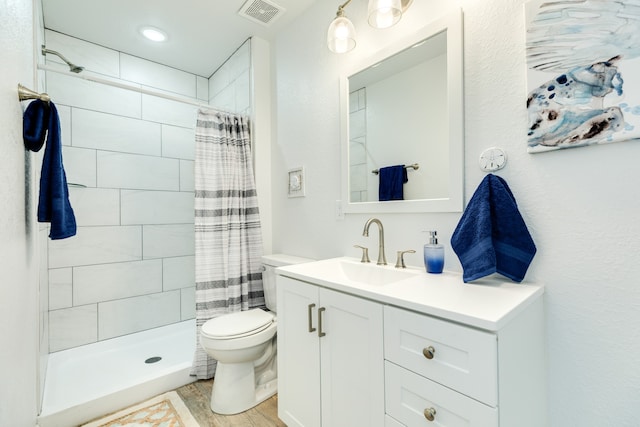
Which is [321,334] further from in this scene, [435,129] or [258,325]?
[435,129]

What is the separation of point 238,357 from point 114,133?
6.87 ft

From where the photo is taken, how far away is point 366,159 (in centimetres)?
162

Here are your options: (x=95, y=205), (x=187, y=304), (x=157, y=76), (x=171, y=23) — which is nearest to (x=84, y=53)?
(x=157, y=76)

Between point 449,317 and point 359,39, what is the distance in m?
1.53

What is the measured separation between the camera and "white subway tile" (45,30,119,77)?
2.21m

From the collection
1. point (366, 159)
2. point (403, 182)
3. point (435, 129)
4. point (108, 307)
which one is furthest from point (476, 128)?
point (108, 307)

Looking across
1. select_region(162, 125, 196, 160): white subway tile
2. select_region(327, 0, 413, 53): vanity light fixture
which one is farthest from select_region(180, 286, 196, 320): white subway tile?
select_region(327, 0, 413, 53): vanity light fixture

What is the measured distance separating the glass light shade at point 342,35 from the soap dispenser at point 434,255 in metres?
1.06

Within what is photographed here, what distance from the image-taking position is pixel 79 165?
224 cm

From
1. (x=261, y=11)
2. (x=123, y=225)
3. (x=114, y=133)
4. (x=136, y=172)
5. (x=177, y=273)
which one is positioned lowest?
(x=177, y=273)

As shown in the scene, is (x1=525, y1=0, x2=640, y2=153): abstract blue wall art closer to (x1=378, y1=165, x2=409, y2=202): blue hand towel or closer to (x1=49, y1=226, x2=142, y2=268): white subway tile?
(x1=378, y1=165, x2=409, y2=202): blue hand towel

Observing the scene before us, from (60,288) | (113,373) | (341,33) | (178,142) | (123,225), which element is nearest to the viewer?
(341,33)

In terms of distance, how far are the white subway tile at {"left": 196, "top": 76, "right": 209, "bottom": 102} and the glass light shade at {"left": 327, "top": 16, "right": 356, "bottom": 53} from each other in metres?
1.92

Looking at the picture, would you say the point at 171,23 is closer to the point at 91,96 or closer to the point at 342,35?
the point at 91,96
